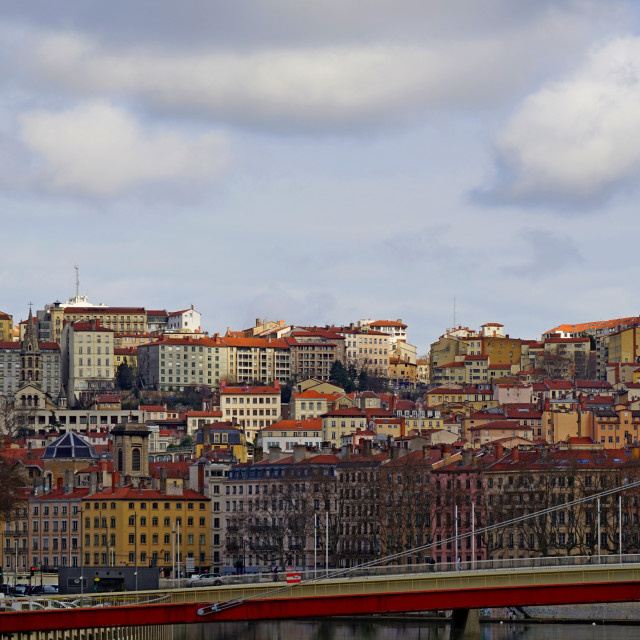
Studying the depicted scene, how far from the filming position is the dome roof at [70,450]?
410 feet

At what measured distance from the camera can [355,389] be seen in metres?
192

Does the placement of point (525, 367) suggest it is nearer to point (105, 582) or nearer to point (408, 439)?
point (408, 439)

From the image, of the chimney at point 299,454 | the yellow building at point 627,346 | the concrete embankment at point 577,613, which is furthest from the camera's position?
the yellow building at point 627,346

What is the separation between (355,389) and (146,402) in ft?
75.0

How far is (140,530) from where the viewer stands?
339 feet

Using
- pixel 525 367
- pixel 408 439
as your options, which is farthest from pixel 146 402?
pixel 408 439

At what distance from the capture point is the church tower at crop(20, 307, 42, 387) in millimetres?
185000

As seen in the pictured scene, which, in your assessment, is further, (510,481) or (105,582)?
(510,481)

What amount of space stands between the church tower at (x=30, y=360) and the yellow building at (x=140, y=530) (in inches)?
3187

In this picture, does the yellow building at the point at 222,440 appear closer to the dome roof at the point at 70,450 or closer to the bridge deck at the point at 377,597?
the dome roof at the point at 70,450

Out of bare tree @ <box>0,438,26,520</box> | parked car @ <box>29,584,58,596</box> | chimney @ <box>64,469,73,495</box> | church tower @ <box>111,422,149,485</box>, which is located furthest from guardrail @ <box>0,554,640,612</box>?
church tower @ <box>111,422,149,485</box>

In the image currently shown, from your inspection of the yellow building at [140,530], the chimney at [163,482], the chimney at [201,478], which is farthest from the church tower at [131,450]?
the yellow building at [140,530]

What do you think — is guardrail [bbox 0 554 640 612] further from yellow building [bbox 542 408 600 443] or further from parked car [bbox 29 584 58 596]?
yellow building [bbox 542 408 600 443]

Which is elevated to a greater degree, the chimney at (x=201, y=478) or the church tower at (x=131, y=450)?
the church tower at (x=131, y=450)
